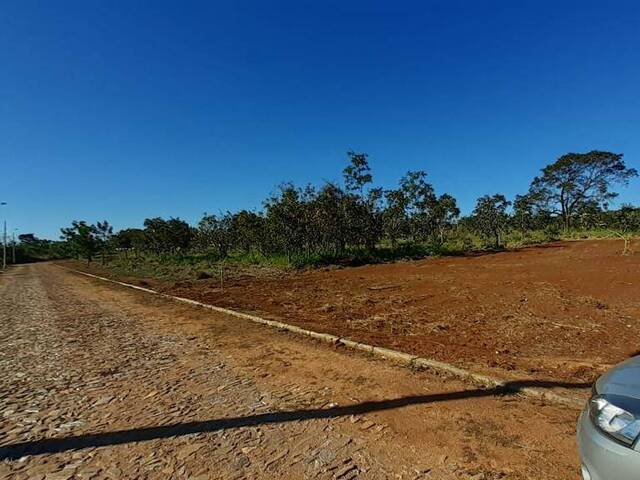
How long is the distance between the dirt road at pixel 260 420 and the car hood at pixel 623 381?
795mm

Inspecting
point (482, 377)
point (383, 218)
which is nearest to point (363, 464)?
point (482, 377)

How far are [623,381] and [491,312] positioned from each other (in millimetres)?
5915

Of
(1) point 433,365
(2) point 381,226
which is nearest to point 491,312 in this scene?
(1) point 433,365

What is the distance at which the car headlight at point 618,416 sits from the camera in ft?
5.97

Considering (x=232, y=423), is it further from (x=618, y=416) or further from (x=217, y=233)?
(x=217, y=233)

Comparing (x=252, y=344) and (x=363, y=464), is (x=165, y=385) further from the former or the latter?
(x=363, y=464)

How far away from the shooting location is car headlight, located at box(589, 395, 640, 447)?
5.97 ft

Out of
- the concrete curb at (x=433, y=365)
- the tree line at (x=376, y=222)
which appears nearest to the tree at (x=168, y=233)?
the tree line at (x=376, y=222)

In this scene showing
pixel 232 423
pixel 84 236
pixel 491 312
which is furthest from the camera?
pixel 84 236

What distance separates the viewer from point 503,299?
A: 8.88 meters

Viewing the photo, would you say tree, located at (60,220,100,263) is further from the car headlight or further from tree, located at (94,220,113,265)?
the car headlight

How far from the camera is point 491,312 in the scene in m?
7.73

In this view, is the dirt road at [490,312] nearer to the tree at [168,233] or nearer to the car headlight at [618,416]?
the car headlight at [618,416]

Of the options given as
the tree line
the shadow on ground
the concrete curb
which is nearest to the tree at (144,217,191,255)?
the tree line
